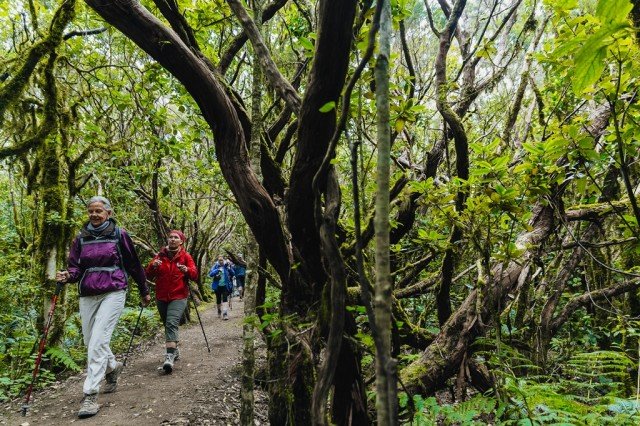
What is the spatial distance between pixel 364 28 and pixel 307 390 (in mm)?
3039

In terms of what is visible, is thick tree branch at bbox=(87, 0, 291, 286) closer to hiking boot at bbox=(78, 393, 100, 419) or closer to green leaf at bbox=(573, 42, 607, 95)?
green leaf at bbox=(573, 42, 607, 95)

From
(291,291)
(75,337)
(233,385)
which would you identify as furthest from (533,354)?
(75,337)

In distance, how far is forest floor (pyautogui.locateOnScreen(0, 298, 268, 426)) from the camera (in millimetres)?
4953

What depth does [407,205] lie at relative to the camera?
486 cm

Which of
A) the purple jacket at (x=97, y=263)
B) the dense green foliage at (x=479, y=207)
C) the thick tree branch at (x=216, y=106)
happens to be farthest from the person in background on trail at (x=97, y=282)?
the thick tree branch at (x=216, y=106)

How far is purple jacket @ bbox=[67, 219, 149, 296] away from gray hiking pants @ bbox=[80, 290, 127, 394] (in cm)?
12

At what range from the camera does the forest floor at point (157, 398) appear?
4.95m

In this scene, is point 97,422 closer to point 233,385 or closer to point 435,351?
point 233,385

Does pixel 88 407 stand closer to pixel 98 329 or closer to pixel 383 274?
pixel 98 329

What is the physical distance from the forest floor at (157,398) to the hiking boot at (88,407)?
0.06 meters

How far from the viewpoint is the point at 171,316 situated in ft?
22.4

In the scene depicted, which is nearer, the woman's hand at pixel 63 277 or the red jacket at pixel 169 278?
the woman's hand at pixel 63 277

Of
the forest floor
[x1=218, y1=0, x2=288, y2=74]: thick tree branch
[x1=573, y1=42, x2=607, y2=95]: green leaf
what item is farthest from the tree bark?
the forest floor

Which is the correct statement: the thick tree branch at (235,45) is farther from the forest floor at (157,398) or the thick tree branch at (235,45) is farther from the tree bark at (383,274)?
the forest floor at (157,398)
